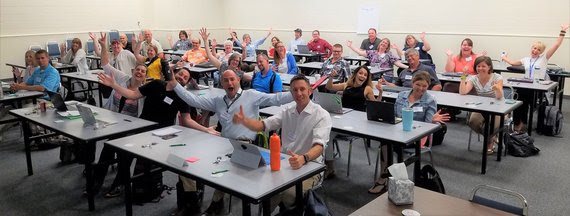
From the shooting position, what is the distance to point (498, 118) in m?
4.88

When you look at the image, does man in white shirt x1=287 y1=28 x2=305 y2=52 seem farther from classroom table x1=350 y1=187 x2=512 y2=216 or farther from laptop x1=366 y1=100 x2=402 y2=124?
classroom table x1=350 y1=187 x2=512 y2=216

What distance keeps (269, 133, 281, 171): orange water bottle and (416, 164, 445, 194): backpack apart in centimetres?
96

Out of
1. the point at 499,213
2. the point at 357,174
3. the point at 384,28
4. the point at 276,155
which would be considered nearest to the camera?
the point at 499,213

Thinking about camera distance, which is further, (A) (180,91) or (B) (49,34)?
(B) (49,34)

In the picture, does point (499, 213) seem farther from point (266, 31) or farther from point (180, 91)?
point (266, 31)

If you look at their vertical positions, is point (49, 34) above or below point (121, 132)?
above

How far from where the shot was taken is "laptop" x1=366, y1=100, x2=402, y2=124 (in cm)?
367

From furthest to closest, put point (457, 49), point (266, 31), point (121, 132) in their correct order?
point (266, 31)
point (457, 49)
point (121, 132)

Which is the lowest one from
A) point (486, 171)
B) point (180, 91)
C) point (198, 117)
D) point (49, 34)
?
point (486, 171)

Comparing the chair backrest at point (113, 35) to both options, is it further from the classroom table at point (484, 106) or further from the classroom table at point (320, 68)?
the classroom table at point (484, 106)

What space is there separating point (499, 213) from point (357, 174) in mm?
2475

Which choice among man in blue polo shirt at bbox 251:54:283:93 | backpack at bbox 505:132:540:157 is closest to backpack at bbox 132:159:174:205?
man in blue polo shirt at bbox 251:54:283:93

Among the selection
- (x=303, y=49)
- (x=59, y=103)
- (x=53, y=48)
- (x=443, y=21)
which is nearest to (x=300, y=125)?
(x=59, y=103)

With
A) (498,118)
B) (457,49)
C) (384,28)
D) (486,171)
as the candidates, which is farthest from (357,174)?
(384,28)
